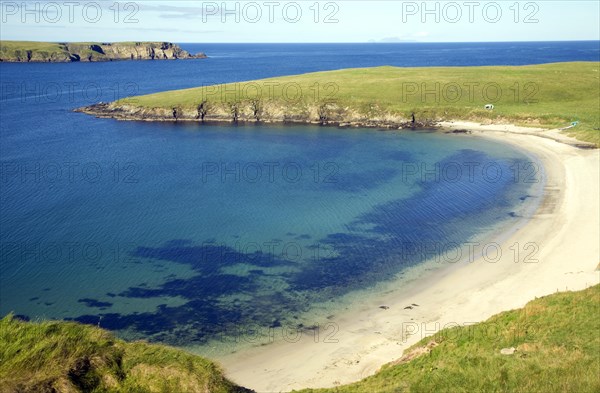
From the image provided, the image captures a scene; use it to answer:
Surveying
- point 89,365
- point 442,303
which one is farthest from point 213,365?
point 442,303

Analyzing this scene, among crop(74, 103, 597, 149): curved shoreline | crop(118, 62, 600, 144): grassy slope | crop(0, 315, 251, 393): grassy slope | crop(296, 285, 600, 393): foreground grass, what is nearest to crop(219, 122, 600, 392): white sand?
crop(296, 285, 600, 393): foreground grass

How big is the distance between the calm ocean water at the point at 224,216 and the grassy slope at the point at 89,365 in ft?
48.3

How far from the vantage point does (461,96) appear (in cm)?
12244

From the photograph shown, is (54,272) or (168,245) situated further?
(168,245)

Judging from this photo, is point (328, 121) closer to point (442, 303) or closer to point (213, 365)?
A: point (442, 303)

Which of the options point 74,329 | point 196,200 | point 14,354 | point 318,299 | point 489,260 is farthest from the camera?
point 196,200

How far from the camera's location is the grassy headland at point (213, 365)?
62.2 ft

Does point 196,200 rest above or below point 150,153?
below

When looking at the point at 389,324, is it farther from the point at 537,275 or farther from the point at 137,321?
the point at 137,321

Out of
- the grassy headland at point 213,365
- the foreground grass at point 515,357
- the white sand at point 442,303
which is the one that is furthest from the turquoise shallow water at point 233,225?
the grassy headland at point 213,365

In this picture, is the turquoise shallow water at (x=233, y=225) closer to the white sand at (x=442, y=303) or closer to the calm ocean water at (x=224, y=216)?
the calm ocean water at (x=224, y=216)

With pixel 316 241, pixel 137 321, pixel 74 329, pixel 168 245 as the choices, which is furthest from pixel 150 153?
pixel 74 329

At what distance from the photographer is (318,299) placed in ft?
134

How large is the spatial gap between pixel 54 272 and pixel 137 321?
548 inches
